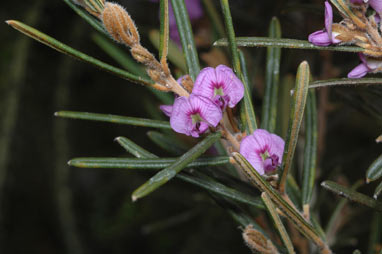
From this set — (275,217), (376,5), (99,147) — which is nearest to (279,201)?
(275,217)

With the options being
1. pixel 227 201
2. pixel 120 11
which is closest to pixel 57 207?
pixel 227 201

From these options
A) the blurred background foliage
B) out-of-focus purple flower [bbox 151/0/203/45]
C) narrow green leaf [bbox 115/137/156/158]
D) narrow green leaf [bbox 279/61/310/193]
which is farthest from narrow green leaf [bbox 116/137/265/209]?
out-of-focus purple flower [bbox 151/0/203/45]

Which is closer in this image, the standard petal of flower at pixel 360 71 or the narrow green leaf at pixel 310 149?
the standard petal of flower at pixel 360 71

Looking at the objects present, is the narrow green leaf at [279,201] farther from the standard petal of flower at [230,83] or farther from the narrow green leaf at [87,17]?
the narrow green leaf at [87,17]

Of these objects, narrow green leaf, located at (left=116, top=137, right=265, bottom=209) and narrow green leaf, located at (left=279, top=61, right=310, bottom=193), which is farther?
narrow green leaf, located at (left=116, top=137, right=265, bottom=209)

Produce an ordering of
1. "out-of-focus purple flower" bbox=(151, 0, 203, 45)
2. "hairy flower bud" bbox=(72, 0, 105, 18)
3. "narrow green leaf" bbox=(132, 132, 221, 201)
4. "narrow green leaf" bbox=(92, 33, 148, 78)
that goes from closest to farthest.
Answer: "narrow green leaf" bbox=(132, 132, 221, 201) → "hairy flower bud" bbox=(72, 0, 105, 18) → "narrow green leaf" bbox=(92, 33, 148, 78) → "out-of-focus purple flower" bbox=(151, 0, 203, 45)

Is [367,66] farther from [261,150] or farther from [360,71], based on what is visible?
[261,150]

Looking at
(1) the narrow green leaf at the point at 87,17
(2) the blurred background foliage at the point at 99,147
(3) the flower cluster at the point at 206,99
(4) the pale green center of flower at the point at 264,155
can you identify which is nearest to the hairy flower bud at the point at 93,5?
(1) the narrow green leaf at the point at 87,17

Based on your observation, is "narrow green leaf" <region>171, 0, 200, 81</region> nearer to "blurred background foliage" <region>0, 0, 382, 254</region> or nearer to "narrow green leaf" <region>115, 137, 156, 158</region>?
"narrow green leaf" <region>115, 137, 156, 158</region>
